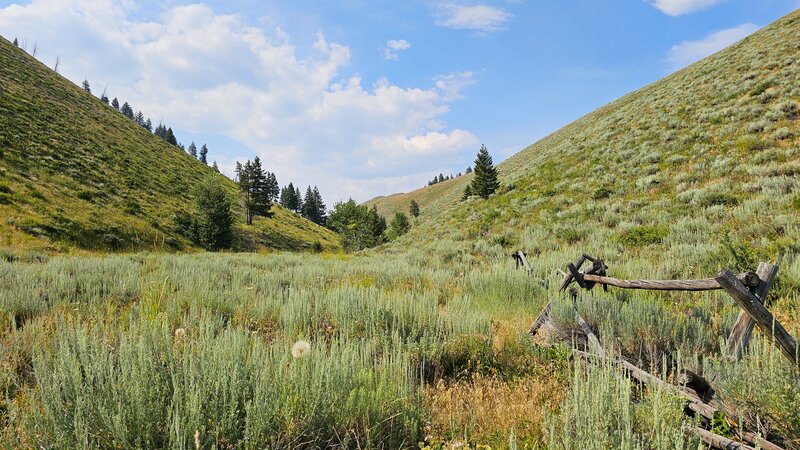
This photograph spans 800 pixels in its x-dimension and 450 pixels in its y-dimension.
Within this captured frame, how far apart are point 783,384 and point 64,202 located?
1414 inches

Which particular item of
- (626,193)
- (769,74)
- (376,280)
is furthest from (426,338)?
(769,74)

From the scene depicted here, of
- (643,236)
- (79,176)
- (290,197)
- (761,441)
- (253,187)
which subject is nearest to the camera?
(761,441)

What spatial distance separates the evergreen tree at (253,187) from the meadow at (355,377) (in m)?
49.3

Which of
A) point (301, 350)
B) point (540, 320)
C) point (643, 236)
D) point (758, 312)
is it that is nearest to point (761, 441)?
point (758, 312)

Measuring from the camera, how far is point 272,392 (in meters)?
2.42

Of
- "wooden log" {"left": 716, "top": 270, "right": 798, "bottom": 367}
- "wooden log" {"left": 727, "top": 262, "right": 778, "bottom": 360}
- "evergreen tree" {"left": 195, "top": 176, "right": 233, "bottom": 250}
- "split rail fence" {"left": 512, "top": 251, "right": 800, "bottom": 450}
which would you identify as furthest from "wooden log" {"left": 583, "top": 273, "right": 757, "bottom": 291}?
"evergreen tree" {"left": 195, "top": 176, "right": 233, "bottom": 250}

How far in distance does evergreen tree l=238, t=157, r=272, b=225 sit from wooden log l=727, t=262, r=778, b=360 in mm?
54843

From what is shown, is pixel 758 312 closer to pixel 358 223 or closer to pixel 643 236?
pixel 643 236

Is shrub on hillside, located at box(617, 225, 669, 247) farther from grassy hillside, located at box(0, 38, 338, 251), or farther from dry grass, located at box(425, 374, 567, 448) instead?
grassy hillside, located at box(0, 38, 338, 251)

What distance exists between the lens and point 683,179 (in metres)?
14.0

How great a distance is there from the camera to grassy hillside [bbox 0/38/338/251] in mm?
22719

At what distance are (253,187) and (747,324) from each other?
56.1 meters

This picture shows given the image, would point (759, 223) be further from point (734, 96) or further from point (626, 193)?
point (734, 96)

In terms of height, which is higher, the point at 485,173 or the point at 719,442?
the point at 485,173
